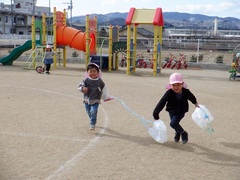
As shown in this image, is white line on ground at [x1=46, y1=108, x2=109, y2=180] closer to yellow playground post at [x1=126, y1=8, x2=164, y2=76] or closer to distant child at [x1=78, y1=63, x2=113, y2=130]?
distant child at [x1=78, y1=63, x2=113, y2=130]

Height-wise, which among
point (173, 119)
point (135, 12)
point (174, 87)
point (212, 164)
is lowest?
point (212, 164)

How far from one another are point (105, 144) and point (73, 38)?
491 inches

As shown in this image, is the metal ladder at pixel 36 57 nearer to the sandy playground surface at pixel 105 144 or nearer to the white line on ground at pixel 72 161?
the sandy playground surface at pixel 105 144

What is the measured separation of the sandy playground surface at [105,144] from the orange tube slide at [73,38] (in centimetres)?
801

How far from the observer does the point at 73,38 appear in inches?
680

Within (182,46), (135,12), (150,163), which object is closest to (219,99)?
(150,163)

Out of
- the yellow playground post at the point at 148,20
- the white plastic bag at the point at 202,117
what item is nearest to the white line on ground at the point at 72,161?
the white plastic bag at the point at 202,117

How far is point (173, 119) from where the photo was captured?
5.45 m

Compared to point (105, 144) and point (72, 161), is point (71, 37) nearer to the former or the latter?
point (105, 144)

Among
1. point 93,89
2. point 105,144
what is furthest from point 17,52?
point 105,144

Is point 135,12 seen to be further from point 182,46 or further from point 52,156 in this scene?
point 182,46

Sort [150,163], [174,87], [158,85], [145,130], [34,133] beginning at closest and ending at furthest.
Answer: [150,163] → [174,87] → [34,133] → [145,130] → [158,85]

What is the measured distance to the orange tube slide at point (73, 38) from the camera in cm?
1711

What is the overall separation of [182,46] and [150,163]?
39.3 m
